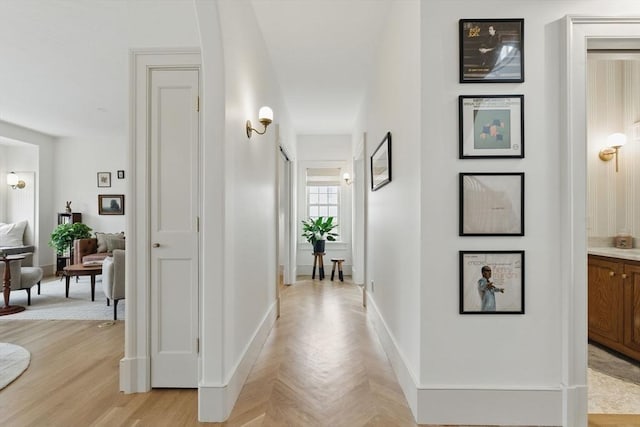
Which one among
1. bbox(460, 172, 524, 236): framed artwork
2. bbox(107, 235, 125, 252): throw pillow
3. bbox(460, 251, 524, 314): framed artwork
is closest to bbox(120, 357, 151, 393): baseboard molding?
bbox(460, 251, 524, 314): framed artwork

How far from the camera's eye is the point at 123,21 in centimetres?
332

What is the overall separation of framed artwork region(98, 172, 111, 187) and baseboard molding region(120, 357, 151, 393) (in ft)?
21.3

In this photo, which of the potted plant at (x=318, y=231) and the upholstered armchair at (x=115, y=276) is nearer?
the upholstered armchair at (x=115, y=276)

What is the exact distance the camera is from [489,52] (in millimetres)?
2018

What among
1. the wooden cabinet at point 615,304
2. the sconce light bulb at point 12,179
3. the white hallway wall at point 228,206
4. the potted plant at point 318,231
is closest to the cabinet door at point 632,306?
the wooden cabinet at point 615,304

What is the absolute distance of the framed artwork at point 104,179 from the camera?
780 cm

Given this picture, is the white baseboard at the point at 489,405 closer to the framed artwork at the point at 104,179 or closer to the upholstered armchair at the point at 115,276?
the upholstered armchair at the point at 115,276

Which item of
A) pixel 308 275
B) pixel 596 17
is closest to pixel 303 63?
pixel 596 17

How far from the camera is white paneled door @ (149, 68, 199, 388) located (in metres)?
2.47

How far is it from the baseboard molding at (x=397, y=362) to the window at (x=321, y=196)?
11.3ft

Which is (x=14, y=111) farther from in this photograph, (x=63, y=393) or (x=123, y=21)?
(x=63, y=393)

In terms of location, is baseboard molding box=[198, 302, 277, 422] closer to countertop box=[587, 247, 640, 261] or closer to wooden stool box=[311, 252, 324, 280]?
countertop box=[587, 247, 640, 261]

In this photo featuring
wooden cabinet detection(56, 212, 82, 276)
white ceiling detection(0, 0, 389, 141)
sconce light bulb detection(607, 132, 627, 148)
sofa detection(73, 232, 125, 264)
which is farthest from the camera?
wooden cabinet detection(56, 212, 82, 276)

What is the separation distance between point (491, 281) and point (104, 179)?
26.7ft
